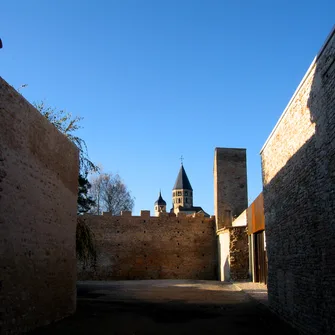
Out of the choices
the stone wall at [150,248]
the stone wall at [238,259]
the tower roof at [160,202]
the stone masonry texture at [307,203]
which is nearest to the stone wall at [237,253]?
the stone wall at [238,259]

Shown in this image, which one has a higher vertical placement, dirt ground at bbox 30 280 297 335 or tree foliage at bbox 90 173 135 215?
tree foliage at bbox 90 173 135 215

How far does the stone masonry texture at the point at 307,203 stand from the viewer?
7086 millimetres

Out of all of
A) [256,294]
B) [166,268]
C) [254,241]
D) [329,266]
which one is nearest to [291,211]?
[329,266]

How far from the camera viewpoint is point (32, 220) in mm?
8703

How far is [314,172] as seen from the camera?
791 centimetres

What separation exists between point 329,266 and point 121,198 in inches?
1472

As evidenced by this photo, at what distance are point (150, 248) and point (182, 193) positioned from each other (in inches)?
2000

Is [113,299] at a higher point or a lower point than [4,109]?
lower

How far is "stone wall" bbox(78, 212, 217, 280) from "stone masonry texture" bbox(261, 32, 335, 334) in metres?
17.4

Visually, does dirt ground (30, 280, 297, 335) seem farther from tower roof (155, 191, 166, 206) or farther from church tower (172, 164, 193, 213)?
tower roof (155, 191, 166, 206)

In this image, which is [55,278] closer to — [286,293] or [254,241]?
[286,293]

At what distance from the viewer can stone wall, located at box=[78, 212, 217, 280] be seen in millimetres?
28312

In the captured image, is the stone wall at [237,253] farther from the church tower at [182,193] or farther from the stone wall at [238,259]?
the church tower at [182,193]

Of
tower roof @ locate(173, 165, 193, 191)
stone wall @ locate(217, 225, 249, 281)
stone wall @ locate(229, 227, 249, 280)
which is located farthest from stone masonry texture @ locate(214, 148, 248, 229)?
tower roof @ locate(173, 165, 193, 191)
